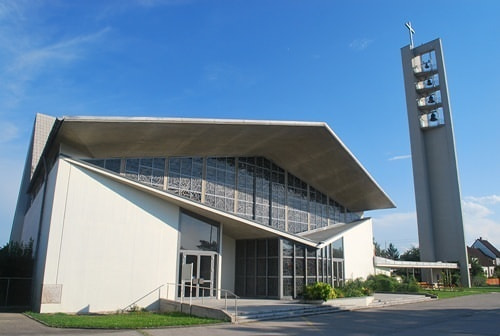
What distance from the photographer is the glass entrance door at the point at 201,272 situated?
18.0 m

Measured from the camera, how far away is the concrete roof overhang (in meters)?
15.6

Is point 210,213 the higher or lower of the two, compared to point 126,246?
higher

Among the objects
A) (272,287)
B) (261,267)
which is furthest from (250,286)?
(272,287)

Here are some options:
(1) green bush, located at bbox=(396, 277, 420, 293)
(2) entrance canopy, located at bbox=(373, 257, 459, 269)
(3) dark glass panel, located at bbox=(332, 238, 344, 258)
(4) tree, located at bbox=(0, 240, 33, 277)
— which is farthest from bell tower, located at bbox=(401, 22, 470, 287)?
(4) tree, located at bbox=(0, 240, 33, 277)

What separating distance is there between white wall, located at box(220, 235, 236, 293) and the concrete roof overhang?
15.9 ft

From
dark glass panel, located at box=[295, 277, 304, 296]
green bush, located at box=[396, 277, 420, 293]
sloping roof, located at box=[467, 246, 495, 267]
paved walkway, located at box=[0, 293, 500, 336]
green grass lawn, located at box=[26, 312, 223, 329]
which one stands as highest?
sloping roof, located at box=[467, 246, 495, 267]

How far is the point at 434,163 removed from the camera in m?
42.8

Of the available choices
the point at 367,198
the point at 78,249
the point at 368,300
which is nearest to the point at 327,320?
the point at 368,300

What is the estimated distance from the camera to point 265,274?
20406 millimetres

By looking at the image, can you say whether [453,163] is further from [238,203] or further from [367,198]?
[238,203]

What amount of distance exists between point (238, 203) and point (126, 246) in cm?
716

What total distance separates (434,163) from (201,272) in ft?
108

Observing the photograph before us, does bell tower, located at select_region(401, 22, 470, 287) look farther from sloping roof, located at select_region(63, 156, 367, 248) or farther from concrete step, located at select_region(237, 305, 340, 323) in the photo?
concrete step, located at select_region(237, 305, 340, 323)

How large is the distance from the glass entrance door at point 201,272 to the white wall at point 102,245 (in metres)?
1.00
